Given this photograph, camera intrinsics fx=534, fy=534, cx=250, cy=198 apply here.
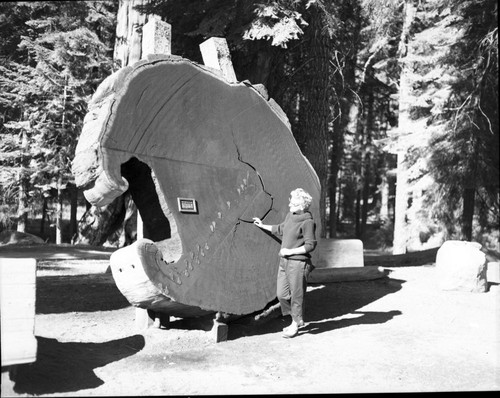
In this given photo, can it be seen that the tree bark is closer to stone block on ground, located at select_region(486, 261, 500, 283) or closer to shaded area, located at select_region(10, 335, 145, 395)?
stone block on ground, located at select_region(486, 261, 500, 283)

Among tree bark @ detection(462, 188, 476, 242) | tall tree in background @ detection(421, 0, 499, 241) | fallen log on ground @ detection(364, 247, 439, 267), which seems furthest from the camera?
tree bark @ detection(462, 188, 476, 242)

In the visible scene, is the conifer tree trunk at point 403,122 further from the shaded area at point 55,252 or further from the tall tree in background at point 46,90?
the shaded area at point 55,252

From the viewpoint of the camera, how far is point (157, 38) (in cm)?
529

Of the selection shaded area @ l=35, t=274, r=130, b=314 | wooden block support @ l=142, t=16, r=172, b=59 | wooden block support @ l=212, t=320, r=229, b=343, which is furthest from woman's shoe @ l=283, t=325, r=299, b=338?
wooden block support @ l=142, t=16, r=172, b=59

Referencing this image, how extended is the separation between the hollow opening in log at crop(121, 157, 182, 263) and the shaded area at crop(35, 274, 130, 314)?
1.74 m

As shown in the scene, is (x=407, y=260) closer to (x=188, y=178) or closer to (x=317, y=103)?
(x=317, y=103)

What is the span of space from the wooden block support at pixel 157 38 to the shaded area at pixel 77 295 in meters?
3.05

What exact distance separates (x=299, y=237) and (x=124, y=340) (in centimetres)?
200

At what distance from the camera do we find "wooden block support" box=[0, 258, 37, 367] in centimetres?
339

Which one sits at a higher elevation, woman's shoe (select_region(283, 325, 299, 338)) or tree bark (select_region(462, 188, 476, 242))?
tree bark (select_region(462, 188, 476, 242))

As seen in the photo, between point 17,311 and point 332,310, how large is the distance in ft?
14.8

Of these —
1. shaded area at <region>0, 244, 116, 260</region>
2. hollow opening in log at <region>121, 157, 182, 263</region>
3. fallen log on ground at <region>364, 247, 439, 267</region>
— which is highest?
hollow opening in log at <region>121, 157, 182, 263</region>

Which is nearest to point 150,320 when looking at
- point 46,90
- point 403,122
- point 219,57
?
point 219,57

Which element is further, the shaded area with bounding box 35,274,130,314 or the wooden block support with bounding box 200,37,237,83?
the shaded area with bounding box 35,274,130,314
